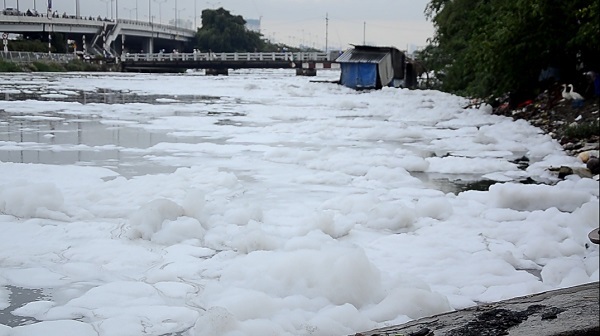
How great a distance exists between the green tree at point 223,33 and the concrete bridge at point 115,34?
332cm

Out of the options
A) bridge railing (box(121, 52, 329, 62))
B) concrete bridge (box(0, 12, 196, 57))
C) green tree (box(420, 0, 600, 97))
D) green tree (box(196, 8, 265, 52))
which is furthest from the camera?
green tree (box(196, 8, 265, 52))

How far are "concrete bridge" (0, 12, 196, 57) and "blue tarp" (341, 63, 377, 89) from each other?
674 inches

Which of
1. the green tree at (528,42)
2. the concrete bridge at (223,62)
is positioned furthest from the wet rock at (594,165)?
the concrete bridge at (223,62)

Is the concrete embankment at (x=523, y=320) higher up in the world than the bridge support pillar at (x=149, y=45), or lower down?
lower down

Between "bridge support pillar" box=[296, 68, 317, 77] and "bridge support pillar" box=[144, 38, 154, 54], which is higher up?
"bridge support pillar" box=[144, 38, 154, 54]

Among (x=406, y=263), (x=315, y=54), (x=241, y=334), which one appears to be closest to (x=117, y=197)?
(x=406, y=263)

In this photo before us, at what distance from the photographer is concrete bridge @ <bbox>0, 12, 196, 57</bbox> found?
49.6 meters

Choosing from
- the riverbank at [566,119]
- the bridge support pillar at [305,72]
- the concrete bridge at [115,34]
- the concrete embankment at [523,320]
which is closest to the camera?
the concrete embankment at [523,320]

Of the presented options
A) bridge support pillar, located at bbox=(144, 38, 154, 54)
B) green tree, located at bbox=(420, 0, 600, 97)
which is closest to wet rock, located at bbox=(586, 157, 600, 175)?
green tree, located at bbox=(420, 0, 600, 97)

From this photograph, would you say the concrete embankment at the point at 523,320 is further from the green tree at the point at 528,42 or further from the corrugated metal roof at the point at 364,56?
the corrugated metal roof at the point at 364,56

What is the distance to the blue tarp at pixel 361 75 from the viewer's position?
32044 millimetres

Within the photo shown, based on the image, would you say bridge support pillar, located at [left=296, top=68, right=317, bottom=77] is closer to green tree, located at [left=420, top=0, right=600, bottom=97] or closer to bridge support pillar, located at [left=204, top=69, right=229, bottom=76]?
bridge support pillar, located at [left=204, top=69, right=229, bottom=76]

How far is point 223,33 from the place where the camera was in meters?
88.8

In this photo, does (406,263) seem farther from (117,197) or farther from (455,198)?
(117,197)
